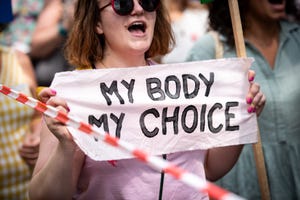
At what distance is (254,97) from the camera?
10.2 ft

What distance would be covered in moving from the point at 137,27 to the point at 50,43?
2.32 m

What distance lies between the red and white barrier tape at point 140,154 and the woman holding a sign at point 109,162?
3.5 inches

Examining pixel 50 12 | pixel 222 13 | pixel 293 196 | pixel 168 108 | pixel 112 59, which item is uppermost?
pixel 50 12

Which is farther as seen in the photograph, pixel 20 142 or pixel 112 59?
pixel 20 142

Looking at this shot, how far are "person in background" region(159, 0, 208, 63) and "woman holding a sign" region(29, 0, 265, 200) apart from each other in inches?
63.6

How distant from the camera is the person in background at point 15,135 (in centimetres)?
414

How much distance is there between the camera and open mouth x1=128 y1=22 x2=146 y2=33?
3.09m

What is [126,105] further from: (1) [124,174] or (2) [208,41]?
(2) [208,41]

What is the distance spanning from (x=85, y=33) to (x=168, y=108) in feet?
1.62

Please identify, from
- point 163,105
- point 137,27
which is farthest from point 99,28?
point 163,105

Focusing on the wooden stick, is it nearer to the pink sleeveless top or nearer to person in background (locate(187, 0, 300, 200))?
the pink sleeveless top

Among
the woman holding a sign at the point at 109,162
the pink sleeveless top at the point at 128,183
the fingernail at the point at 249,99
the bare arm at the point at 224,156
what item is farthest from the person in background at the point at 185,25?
the pink sleeveless top at the point at 128,183

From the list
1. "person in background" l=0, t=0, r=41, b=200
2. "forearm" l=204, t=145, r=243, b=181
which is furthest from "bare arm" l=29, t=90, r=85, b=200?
"person in background" l=0, t=0, r=41, b=200

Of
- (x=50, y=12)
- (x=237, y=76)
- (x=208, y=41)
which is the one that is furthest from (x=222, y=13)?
(x=50, y=12)
